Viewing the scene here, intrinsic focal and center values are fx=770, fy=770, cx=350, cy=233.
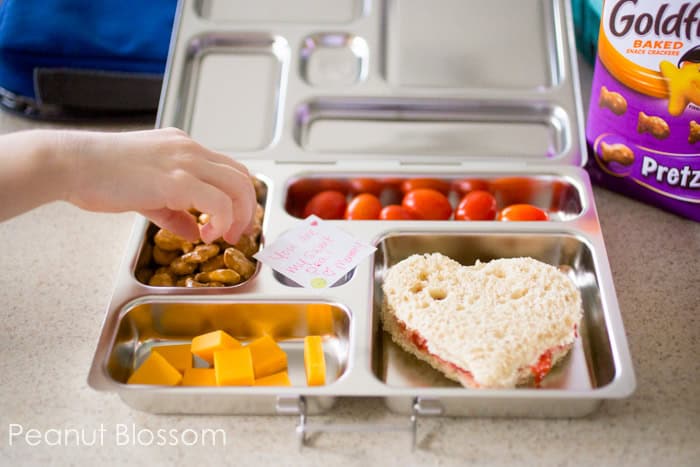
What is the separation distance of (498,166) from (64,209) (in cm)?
67

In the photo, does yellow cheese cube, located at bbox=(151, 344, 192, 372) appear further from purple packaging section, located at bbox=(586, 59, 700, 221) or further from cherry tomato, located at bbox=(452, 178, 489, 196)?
purple packaging section, located at bbox=(586, 59, 700, 221)

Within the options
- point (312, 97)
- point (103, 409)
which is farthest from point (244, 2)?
point (103, 409)

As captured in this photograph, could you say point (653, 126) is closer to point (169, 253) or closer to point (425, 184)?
point (425, 184)

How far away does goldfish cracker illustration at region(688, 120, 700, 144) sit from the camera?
100 centimetres

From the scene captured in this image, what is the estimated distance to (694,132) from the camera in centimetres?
101

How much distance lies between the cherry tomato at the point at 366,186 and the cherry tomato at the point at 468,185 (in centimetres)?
11

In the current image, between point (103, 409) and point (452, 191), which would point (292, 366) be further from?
point (452, 191)

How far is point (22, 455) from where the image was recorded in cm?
83

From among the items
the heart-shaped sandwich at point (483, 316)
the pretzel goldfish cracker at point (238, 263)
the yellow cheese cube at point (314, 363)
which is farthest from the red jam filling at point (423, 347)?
the pretzel goldfish cracker at point (238, 263)

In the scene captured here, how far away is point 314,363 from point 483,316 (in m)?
0.20

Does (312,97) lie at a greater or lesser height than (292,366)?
greater

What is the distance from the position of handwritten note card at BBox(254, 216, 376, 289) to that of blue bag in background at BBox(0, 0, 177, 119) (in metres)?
0.44

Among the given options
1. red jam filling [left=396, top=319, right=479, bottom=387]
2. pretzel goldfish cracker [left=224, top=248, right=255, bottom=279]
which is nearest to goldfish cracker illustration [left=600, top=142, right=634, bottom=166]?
red jam filling [left=396, top=319, right=479, bottom=387]

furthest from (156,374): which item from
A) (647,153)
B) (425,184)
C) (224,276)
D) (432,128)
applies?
(647,153)
